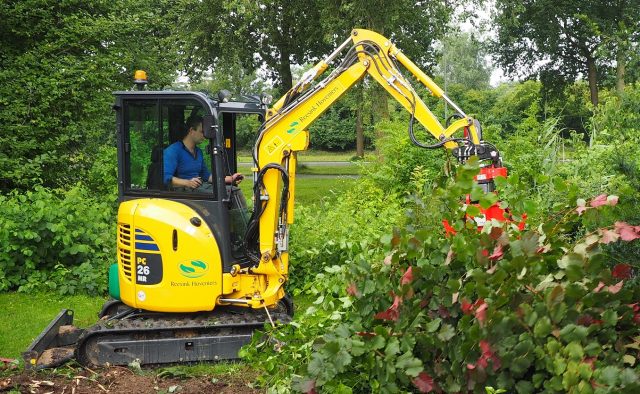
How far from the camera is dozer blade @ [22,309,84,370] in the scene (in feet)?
20.7

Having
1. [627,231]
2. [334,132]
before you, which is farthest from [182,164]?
[334,132]

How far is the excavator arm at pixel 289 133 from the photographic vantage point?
6.79 meters

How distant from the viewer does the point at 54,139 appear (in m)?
12.4

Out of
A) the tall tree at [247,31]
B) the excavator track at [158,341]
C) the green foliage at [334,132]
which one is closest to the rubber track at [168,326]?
the excavator track at [158,341]

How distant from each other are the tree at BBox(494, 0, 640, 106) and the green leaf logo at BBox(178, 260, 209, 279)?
1930 cm

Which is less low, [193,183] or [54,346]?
[193,183]

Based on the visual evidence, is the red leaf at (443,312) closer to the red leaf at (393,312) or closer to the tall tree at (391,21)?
the red leaf at (393,312)

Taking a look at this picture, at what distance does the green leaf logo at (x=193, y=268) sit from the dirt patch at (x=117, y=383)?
0.94 metres

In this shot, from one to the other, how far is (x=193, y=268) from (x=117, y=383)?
1205mm

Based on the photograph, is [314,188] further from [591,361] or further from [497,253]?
[591,361]

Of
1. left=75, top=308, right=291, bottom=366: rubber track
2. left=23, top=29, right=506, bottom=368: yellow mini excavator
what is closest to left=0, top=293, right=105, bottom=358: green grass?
left=23, top=29, right=506, bottom=368: yellow mini excavator

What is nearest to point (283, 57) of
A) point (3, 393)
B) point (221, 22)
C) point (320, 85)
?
point (221, 22)

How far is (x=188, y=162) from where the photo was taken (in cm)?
670

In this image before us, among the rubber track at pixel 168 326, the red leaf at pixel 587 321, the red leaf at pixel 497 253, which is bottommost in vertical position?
the rubber track at pixel 168 326
